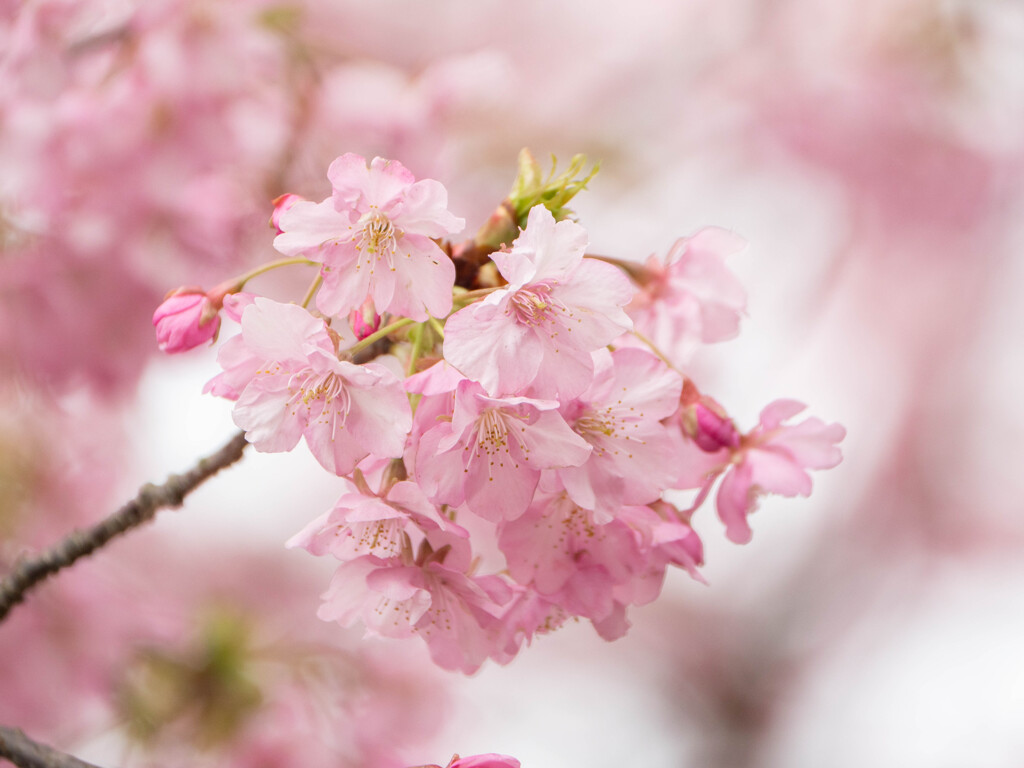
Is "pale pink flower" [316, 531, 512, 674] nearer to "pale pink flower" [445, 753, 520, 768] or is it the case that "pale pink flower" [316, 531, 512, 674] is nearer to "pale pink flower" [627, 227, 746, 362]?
"pale pink flower" [445, 753, 520, 768]

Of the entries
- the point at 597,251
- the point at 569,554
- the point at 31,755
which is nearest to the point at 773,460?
the point at 569,554

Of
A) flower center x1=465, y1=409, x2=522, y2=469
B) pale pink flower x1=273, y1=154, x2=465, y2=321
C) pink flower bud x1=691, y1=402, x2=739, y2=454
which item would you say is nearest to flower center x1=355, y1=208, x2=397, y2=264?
pale pink flower x1=273, y1=154, x2=465, y2=321

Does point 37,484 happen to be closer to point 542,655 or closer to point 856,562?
A: point 542,655

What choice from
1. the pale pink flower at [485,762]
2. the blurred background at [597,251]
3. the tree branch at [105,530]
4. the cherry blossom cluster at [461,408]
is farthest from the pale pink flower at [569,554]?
the blurred background at [597,251]

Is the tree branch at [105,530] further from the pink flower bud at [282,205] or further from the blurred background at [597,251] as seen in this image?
the blurred background at [597,251]

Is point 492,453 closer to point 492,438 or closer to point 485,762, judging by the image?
point 492,438
